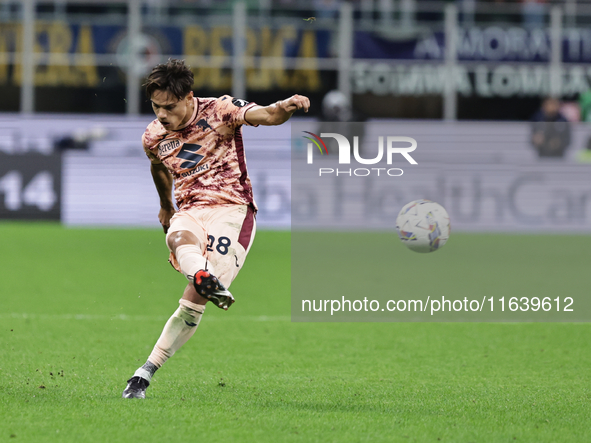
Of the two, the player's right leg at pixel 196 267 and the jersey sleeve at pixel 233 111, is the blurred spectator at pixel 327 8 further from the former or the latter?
the player's right leg at pixel 196 267

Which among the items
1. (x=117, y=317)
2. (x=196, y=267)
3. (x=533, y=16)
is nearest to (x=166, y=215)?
(x=196, y=267)

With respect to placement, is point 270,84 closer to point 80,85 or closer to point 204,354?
point 80,85

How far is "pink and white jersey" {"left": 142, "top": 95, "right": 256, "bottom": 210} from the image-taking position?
204 inches

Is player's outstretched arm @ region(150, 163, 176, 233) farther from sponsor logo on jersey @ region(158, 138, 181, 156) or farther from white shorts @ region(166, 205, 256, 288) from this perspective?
white shorts @ region(166, 205, 256, 288)

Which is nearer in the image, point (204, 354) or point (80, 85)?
point (204, 354)

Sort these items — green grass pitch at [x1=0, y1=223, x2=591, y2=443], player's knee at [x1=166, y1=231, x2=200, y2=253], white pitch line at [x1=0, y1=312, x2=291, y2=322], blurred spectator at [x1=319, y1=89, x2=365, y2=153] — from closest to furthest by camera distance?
1. green grass pitch at [x1=0, y1=223, x2=591, y2=443]
2. player's knee at [x1=166, y1=231, x2=200, y2=253]
3. white pitch line at [x1=0, y1=312, x2=291, y2=322]
4. blurred spectator at [x1=319, y1=89, x2=365, y2=153]

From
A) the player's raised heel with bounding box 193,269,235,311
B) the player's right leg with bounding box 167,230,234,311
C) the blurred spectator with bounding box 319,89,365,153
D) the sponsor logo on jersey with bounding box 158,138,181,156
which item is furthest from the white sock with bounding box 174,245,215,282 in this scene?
the blurred spectator with bounding box 319,89,365,153

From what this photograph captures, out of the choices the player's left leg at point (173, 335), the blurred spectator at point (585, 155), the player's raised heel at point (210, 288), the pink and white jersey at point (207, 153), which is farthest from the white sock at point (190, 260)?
the blurred spectator at point (585, 155)

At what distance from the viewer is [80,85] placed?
19406mm

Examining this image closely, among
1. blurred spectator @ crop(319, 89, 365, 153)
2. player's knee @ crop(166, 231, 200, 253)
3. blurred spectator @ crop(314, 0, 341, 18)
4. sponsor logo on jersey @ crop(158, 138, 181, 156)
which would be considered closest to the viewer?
player's knee @ crop(166, 231, 200, 253)

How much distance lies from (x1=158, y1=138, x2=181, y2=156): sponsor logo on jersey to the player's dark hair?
305 mm

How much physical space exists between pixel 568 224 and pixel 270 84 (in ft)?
23.3

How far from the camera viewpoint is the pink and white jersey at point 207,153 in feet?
17.0

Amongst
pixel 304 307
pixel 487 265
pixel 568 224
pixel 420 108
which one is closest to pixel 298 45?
pixel 420 108
